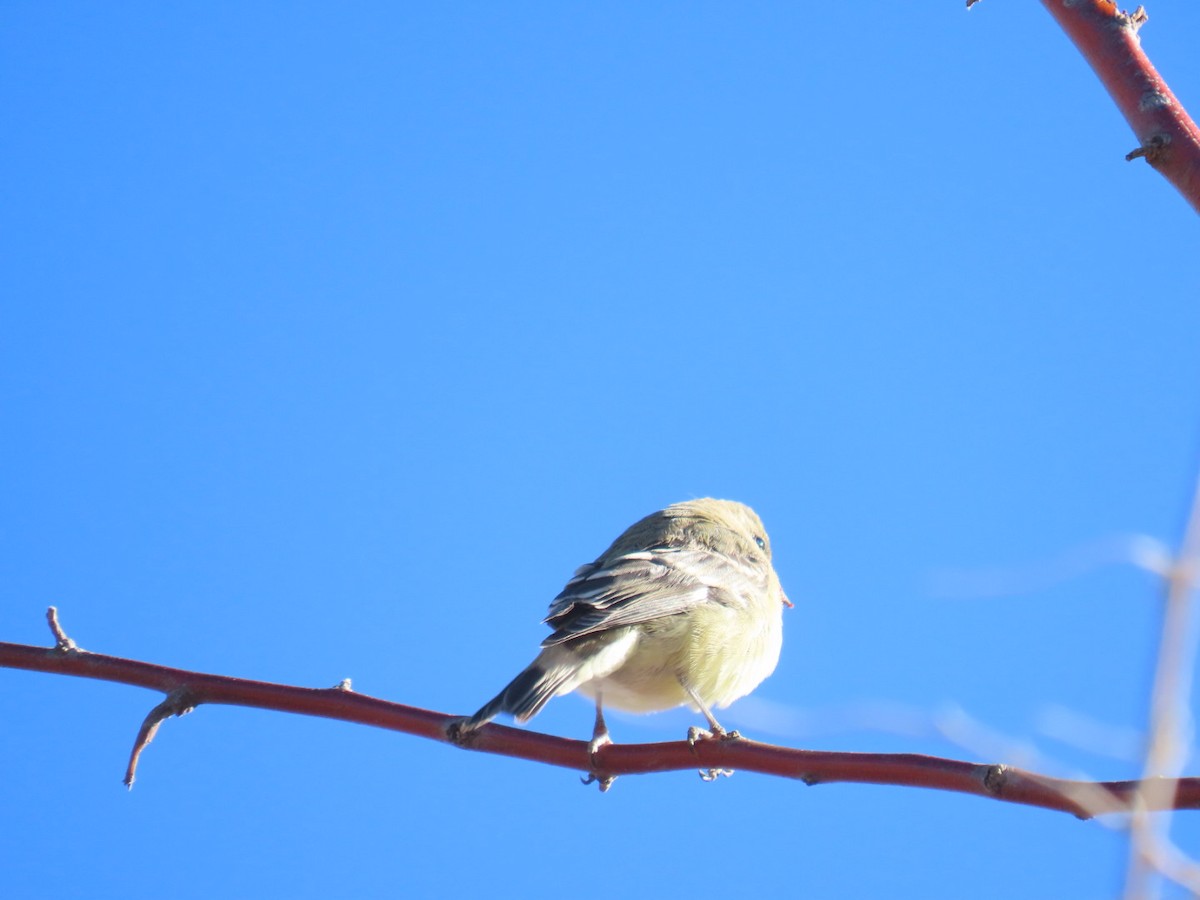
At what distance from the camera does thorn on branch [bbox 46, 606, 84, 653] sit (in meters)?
3.25

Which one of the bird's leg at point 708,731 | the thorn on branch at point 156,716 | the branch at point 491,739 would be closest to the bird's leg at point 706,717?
the bird's leg at point 708,731

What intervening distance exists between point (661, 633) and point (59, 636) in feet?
9.18

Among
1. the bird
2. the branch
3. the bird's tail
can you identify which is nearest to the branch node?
the branch

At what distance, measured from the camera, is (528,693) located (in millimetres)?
4160

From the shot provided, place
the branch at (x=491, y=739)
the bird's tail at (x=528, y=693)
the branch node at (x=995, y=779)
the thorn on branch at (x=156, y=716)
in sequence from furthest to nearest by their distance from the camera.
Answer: the bird's tail at (x=528, y=693) < the thorn on branch at (x=156, y=716) < the branch at (x=491, y=739) < the branch node at (x=995, y=779)

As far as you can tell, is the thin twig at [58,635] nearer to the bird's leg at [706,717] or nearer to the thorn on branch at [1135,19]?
the bird's leg at [706,717]

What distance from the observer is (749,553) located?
23.4ft

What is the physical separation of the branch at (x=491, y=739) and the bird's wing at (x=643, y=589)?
4.14 ft

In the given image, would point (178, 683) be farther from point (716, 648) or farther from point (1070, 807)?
point (716, 648)

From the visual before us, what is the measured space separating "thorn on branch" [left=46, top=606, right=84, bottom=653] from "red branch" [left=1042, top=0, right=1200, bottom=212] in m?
2.81

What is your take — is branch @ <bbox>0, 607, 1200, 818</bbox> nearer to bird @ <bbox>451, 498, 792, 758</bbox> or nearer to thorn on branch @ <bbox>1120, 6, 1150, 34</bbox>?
bird @ <bbox>451, 498, 792, 758</bbox>

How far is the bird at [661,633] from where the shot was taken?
15.9 feet

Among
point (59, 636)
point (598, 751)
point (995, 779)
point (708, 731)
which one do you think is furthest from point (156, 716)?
point (708, 731)

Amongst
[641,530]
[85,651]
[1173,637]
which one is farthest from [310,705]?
[641,530]
